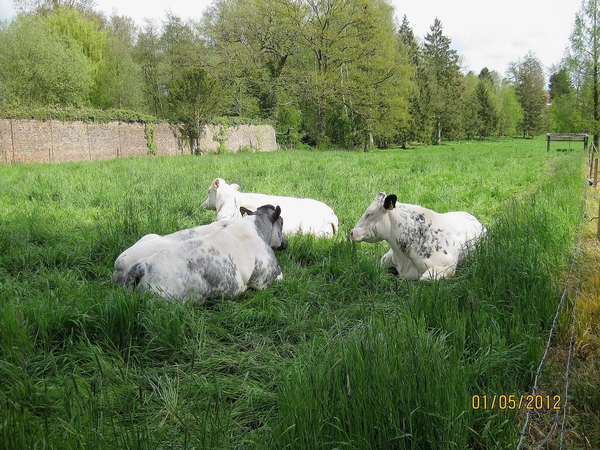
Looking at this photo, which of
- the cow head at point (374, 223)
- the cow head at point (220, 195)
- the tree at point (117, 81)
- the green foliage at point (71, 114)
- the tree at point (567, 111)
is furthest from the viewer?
the tree at point (117, 81)

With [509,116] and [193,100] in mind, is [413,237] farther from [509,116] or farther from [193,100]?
[509,116]

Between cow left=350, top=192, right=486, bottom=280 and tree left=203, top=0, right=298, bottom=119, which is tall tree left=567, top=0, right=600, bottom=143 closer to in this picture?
tree left=203, top=0, right=298, bottom=119

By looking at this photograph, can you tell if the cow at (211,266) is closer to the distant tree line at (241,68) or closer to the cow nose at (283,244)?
the cow nose at (283,244)

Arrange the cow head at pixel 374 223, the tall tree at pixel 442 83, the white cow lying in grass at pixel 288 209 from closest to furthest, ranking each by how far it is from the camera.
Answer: the cow head at pixel 374 223
the white cow lying in grass at pixel 288 209
the tall tree at pixel 442 83

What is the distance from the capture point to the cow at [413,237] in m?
5.32

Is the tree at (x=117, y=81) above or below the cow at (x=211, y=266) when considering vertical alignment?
above

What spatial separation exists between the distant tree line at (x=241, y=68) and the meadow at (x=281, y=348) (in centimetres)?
3177

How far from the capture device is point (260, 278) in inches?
197

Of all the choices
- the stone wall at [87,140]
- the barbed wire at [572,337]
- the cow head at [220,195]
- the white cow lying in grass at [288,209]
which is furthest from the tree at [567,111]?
the cow head at [220,195]

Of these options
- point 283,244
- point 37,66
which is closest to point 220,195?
point 283,244

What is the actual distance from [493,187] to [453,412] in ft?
37.5
